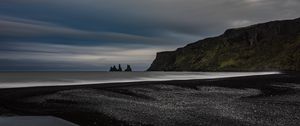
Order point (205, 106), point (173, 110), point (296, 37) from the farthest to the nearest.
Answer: point (296, 37) → point (205, 106) → point (173, 110)

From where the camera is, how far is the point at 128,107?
21.8 metres

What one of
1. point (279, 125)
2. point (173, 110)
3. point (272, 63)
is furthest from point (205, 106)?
point (272, 63)

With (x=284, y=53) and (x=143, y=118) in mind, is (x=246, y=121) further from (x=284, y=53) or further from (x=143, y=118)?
(x=284, y=53)

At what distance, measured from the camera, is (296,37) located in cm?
18238

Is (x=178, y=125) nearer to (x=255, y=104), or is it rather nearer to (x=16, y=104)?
(x=255, y=104)

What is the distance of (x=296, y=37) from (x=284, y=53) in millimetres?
21597

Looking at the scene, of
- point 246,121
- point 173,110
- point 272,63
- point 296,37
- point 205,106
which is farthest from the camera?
point 296,37

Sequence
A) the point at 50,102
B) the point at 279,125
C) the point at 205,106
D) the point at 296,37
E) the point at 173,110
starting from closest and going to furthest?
the point at 279,125
the point at 173,110
the point at 205,106
the point at 50,102
the point at 296,37

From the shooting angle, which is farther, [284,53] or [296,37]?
[296,37]

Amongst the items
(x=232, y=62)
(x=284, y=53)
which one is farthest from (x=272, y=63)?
(x=232, y=62)

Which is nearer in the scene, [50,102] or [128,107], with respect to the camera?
[128,107]

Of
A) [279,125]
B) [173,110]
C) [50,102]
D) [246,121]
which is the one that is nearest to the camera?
[279,125]

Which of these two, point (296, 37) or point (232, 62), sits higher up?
point (296, 37)

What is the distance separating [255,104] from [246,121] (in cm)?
731
